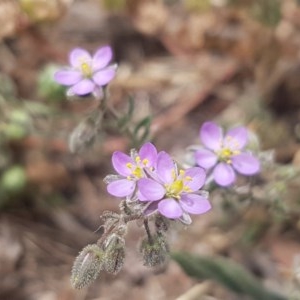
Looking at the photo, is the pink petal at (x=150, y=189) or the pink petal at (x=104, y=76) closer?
the pink petal at (x=150, y=189)

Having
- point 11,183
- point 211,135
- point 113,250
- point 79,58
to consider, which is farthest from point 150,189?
point 11,183

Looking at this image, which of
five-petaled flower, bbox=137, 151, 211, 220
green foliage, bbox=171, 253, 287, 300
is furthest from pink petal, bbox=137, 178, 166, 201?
green foliage, bbox=171, 253, 287, 300

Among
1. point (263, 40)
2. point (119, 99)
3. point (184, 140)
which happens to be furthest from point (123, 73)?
point (263, 40)

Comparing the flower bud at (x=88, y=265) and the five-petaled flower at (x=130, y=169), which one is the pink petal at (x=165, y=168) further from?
the flower bud at (x=88, y=265)

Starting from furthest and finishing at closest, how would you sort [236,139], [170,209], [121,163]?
[236,139], [121,163], [170,209]

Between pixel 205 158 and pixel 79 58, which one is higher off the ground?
pixel 79 58

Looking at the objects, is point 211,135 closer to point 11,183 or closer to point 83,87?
point 83,87

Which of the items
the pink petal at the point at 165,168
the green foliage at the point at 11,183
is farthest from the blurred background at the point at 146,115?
the pink petal at the point at 165,168

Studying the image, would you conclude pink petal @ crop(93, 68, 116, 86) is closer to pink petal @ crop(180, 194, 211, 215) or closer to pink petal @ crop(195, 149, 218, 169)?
pink petal @ crop(195, 149, 218, 169)
